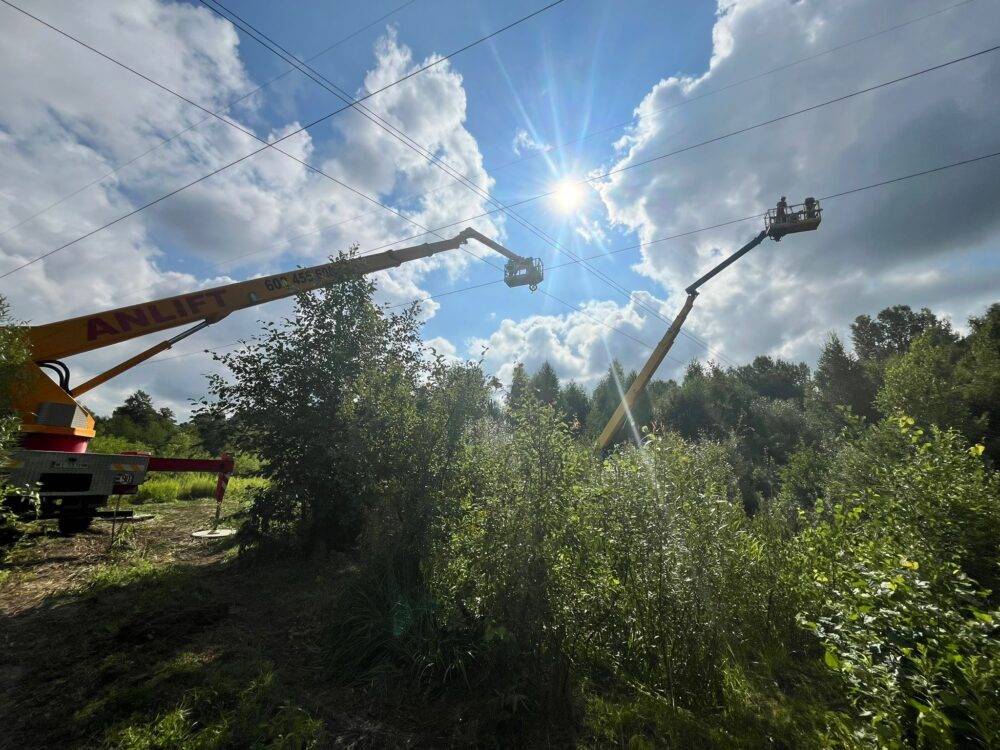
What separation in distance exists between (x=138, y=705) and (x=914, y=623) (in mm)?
5284

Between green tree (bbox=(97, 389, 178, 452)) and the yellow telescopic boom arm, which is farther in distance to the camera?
green tree (bbox=(97, 389, 178, 452))

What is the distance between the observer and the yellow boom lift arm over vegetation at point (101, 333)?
7.29 m

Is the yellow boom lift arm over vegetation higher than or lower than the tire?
higher

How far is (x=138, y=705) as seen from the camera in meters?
3.34

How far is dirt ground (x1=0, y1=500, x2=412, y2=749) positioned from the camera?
3.13 meters

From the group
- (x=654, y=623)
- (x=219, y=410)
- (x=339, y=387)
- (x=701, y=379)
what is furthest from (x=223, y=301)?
(x=701, y=379)

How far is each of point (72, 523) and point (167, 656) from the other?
275 inches

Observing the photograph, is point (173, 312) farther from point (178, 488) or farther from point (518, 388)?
point (178, 488)

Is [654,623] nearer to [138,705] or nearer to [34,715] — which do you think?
[138,705]

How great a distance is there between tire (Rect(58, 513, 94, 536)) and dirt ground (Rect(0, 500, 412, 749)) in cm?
81

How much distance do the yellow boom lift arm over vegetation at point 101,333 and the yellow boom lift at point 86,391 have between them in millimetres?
13

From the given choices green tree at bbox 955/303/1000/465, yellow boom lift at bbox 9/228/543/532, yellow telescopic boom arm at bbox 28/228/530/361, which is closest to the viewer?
yellow boom lift at bbox 9/228/543/532

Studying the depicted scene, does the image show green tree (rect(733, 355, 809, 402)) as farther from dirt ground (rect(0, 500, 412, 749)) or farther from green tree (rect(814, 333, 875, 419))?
dirt ground (rect(0, 500, 412, 749))

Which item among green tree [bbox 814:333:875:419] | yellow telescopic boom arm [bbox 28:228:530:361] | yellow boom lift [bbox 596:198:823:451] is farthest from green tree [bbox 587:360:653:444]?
yellow telescopic boom arm [bbox 28:228:530:361]
